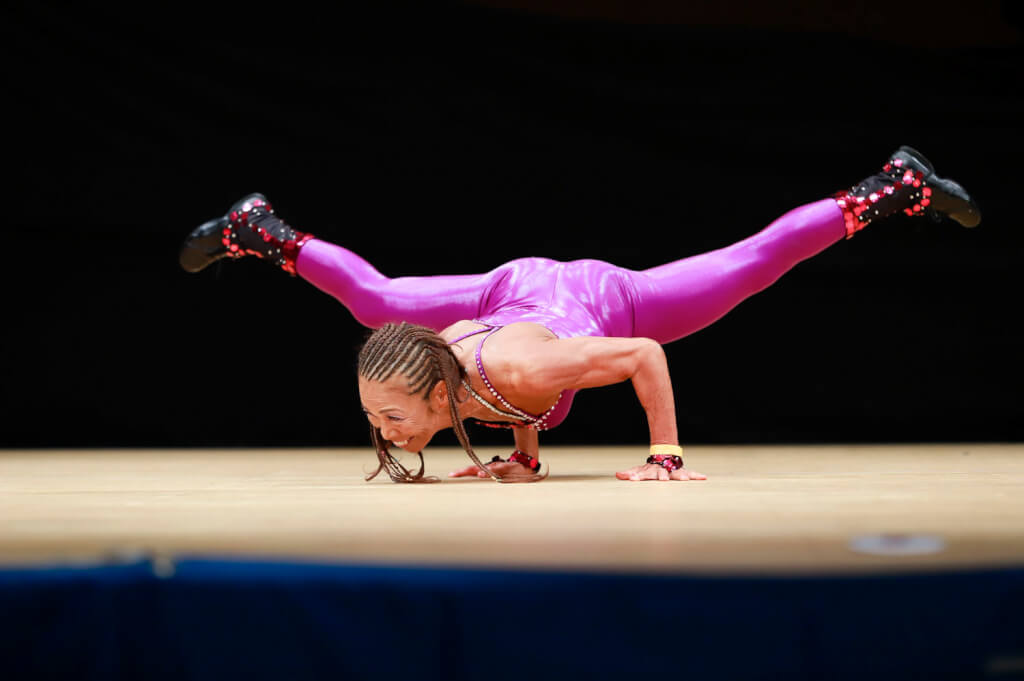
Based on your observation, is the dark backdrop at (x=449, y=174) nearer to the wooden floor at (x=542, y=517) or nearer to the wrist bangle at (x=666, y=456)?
the wooden floor at (x=542, y=517)

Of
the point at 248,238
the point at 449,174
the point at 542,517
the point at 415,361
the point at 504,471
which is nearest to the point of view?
the point at 542,517

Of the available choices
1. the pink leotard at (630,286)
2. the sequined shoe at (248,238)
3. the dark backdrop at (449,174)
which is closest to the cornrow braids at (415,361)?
the pink leotard at (630,286)

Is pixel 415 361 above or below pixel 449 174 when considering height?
below

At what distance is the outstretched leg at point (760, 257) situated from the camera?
256cm

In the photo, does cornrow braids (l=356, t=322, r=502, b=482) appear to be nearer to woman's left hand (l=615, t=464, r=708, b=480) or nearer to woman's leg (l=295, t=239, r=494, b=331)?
woman's left hand (l=615, t=464, r=708, b=480)

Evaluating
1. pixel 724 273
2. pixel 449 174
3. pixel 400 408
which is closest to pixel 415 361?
pixel 400 408

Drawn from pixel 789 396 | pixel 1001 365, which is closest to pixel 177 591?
pixel 789 396

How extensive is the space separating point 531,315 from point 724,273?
595 millimetres

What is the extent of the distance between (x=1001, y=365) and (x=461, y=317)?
7.65 feet

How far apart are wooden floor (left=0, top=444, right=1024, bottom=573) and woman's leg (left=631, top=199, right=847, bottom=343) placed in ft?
1.47

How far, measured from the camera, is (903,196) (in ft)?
8.67

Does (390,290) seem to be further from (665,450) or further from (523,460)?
(665,450)

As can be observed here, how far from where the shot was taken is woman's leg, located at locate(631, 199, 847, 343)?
2.56 m

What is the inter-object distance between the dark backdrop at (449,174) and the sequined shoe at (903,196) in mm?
903
